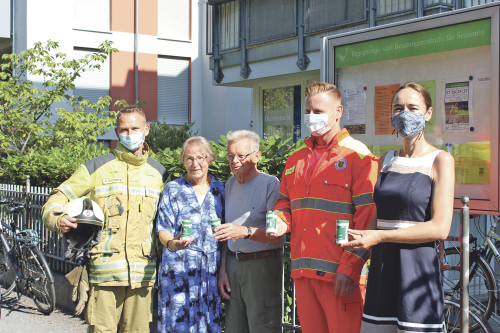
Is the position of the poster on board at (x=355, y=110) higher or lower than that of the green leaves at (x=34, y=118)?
lower

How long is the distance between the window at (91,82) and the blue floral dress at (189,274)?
17.7 meters

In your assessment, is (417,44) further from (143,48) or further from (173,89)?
(173,89)

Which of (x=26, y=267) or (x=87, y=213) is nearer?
(x=87, y=213)

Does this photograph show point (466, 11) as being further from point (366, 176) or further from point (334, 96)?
point (366, 176)

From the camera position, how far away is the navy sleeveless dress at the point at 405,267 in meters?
2.57

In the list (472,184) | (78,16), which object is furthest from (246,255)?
(78,16)

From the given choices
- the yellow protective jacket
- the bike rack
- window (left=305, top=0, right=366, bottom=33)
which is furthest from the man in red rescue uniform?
window (left=305, top=0, right=366, bottom=33)

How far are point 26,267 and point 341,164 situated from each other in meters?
5.93

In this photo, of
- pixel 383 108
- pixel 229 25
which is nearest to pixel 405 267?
pixel 383 108

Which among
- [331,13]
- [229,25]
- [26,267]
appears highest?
[229,25]

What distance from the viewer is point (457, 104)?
3516mm

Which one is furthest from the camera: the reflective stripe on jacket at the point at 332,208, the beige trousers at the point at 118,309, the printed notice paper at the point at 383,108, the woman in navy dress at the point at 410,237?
the printed notice paper at the point at 383,108

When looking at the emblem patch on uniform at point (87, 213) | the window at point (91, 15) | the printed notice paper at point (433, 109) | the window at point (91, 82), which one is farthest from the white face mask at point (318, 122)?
the window at point (91, 15)

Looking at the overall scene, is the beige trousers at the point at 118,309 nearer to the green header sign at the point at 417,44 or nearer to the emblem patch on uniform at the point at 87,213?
the emblem patch on uniform at the point at 87,213
